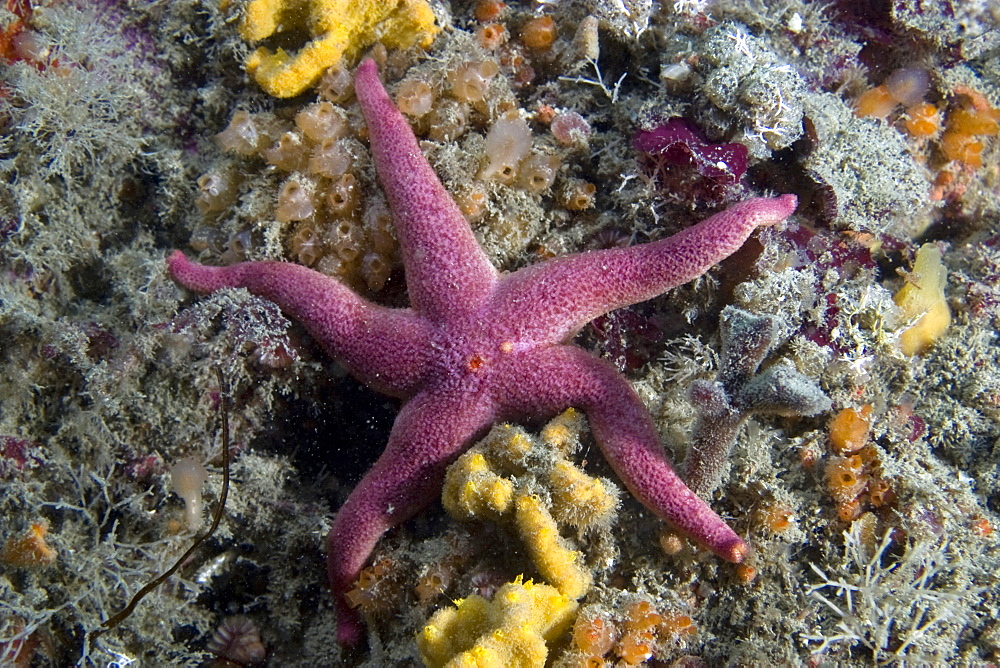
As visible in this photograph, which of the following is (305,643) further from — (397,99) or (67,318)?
(397,99)

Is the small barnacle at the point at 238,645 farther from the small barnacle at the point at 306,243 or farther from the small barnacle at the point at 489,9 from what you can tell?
the small barnacle at the point at 489,9

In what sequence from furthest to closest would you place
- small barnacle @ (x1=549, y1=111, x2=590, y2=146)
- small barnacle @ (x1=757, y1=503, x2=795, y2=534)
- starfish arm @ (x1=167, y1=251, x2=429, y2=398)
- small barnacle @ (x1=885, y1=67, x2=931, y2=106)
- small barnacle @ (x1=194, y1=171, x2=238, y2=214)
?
small barnacle @ (x1=885, y1=67, x2=931, y2=106)
small barnacle @ (x1=194, y1=171, x2=238, y2=214)
small barnacle @ (x1=549, y1=111, x2=590, y2=146)
starfish arm @ (x1=167, y1=251, x2=429, y2=398)
small barnacle @ (x1=757, y1=503, x2=795, y2=534)

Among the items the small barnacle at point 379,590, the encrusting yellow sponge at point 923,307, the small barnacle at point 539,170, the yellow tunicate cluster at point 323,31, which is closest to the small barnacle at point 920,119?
the encrusting yellow sponge at point 923,307

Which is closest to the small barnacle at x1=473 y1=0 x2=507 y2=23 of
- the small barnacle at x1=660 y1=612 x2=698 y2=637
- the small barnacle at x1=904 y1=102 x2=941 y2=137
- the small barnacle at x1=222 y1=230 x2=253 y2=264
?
the small barnacle at x1=222 y1=230 x2=253 y2=264

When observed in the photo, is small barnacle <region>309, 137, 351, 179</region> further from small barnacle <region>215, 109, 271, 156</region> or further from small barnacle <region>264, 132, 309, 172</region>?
small barnacle <region>215, 109, 271, 156</region>

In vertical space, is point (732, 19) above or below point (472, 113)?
above

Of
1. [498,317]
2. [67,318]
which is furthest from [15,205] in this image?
[498,317]

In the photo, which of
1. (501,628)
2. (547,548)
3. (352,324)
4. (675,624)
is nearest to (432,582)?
(501,628)
